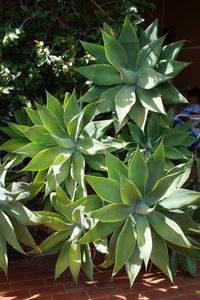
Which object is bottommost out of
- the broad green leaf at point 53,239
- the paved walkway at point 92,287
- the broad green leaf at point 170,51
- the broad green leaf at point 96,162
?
the paved walkway at point 92,287

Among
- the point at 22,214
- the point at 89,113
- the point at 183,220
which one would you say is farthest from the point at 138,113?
the point at 22,214

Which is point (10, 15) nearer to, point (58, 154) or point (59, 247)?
point (58, 154)

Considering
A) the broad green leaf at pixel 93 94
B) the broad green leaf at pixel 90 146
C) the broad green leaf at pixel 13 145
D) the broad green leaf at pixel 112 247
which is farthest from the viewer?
the broad green leaf at pixel 13 145

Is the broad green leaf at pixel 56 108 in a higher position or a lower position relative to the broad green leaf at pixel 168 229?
higher

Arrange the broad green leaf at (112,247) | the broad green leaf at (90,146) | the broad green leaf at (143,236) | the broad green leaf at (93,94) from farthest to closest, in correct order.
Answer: the broad green leaf at (93,94), the broad green leaf at (90,146), the broad green leaf at (112,247), the broad green leaf at (143,236)

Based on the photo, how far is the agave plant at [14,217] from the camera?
8.45 feet

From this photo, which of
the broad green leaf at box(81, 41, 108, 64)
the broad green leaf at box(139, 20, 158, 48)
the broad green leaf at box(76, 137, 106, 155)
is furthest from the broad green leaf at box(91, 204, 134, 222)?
the broad green leaf at box(139, 20, 158, 48)

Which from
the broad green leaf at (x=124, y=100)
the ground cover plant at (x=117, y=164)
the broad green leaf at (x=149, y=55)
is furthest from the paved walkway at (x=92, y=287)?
the broad green leaf at (x=149, y=55)

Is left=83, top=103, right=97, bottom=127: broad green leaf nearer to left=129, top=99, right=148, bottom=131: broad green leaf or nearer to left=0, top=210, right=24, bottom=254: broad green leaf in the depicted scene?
left=129, top=99, right=148, bottom=131: broad green leaf

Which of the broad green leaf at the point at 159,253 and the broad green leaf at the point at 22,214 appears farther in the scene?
the broad green leaf at the point at 22,214

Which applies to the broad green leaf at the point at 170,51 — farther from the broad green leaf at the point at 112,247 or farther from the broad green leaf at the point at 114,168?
the broad green leaf at the point at 112,247

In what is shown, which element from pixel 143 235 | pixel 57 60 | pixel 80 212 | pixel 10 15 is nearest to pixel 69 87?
pixel 57 60

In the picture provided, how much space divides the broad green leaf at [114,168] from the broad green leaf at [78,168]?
0.21 meters

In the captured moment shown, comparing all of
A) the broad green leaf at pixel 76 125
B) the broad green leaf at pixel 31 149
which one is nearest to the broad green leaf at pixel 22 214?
the broad green leaf at pixel 31 149
